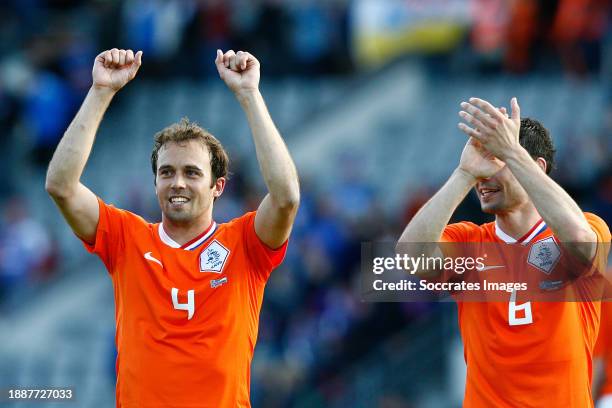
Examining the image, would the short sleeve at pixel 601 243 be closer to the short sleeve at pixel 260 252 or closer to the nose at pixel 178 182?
the short sleeve at pixel 260 252

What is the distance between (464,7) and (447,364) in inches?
275

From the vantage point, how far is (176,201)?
21.1 ft

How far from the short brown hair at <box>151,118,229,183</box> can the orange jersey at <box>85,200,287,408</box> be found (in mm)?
305

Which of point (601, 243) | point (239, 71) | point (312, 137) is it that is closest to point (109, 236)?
point (239, 71)

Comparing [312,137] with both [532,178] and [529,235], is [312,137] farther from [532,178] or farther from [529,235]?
[532,178]

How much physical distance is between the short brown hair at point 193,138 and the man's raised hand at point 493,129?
1282 millimetres

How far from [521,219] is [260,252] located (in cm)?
145

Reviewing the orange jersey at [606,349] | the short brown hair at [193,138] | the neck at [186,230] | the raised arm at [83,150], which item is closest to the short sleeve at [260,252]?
the neck at [186,230]

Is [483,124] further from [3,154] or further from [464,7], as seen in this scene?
[3,154]

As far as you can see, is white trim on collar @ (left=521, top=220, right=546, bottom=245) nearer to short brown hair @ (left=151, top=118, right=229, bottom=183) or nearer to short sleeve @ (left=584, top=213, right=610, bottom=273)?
short sleeve @ (left=584, top=213, right=610, bottom=273)

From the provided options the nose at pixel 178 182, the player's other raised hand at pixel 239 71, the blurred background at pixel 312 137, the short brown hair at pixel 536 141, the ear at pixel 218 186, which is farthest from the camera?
the blurred background at pixel 312 137

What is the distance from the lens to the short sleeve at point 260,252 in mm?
6402

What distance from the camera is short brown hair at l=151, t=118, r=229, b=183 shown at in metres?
6.57

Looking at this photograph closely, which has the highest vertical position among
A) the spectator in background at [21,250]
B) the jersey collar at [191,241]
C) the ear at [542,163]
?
the spectator in background at [21,250]
